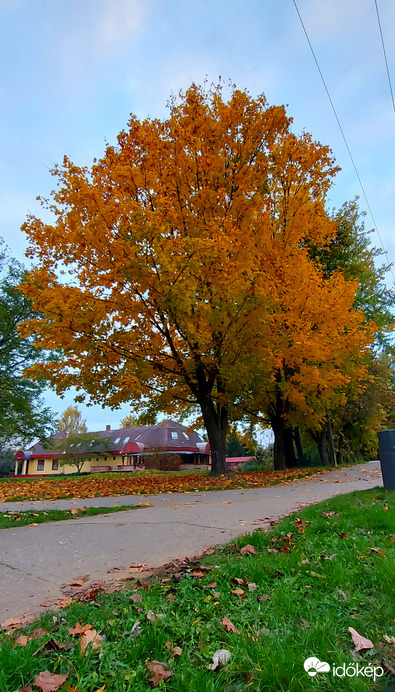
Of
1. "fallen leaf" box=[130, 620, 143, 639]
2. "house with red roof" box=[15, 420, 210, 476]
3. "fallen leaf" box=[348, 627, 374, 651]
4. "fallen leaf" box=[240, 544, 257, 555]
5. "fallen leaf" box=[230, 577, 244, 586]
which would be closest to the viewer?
"fallen leaf" box=[348, 627, 374, 651]

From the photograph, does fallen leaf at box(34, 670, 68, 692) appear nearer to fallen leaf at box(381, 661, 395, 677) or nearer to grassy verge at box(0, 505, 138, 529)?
fallen leaf at box(381, 661, 395, 677)

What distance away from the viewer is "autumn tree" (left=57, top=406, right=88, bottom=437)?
47.0 meters

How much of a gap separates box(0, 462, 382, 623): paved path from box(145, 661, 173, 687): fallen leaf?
3.54 ft

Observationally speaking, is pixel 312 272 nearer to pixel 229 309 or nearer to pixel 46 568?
pixel 229 309

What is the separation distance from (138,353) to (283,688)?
9.49 meters

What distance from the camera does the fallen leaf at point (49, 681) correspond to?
1.67 metres

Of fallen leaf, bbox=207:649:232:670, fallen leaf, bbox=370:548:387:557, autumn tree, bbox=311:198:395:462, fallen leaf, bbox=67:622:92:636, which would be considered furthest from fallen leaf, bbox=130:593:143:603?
autumn tree, bbox=311:198:395:462

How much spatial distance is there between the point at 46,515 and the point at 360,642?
4.53m

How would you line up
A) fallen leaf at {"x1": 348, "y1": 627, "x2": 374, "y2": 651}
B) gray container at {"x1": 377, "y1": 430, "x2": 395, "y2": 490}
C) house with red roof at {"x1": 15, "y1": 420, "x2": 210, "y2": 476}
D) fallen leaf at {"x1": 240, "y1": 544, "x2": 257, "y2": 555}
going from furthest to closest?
1. house with red roof at {"x1": 15, "y1": 420, "x2": 210, "y2": 476}
2. gray container at {"x1": 377, "y1": 430, "x2": 395, "y2": 490}
3. fallen leaf at {"x1": 240, "y1": 544, "x2": 257, "y2": 555}
4. fallen leaf at {"x1": 348, "y1": 627, "x2": 374, "y2": 651}

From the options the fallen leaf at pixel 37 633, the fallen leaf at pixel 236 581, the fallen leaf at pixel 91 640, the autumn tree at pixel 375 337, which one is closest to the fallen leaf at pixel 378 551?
the fallen leaf at pixel 236 581

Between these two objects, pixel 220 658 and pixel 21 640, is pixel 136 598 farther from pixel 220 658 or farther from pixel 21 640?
pixel 220 658

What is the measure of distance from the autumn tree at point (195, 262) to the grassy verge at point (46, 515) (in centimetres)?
393

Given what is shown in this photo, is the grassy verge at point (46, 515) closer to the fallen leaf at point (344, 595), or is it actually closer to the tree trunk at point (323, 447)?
the fallen leaf at point (344, 595)

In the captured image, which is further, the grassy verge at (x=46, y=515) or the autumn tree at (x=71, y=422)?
the autumn tree at (x=71, y=422)
